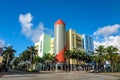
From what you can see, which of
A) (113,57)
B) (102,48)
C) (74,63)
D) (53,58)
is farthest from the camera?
(74,63)

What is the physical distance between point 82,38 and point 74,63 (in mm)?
21575

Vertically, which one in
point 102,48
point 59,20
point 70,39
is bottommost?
point 102,48

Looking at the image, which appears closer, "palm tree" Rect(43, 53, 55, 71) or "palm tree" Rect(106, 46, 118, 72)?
"palm tree" Rect(106, 46, 118, 72)

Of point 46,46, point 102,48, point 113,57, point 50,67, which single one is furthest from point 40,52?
point 113,57

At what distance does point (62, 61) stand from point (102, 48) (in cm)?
3382

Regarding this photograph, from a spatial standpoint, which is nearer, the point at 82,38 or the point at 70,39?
the point at 70,39

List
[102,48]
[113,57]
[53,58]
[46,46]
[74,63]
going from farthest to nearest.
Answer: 1. [46,46]
2. [74,63]
3. [53,58]
4. [102,48]
5. [113,57]

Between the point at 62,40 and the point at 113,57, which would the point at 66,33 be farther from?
the point at 113,57

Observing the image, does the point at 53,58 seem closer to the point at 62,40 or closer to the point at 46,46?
the point at 62,40

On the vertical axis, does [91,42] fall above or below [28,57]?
above

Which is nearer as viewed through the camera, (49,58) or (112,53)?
(112,53)

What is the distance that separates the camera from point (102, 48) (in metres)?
107

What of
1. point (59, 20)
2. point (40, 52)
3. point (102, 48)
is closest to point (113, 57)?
point (102, 48)

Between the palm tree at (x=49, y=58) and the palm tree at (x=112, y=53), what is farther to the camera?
the palm tree at (x=49, y=58)
